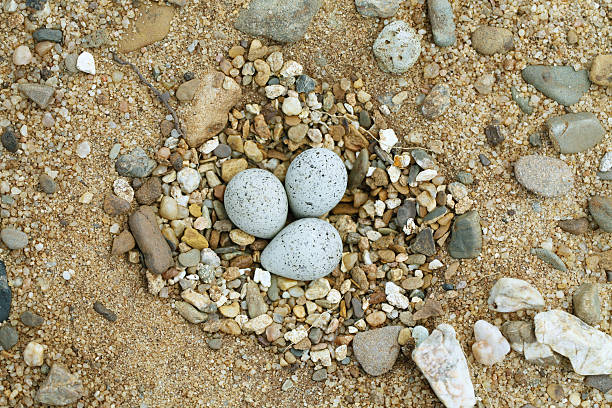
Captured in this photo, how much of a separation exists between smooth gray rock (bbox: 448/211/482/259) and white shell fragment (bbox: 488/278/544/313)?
Answer: 5.8 inches

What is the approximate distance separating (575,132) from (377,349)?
1074 mm

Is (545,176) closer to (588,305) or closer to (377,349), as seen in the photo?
(588,305)

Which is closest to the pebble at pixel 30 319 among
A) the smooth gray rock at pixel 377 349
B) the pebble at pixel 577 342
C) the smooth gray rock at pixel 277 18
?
the smooth gray rock at pixel 377 349

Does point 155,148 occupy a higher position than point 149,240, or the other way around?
point 155,148

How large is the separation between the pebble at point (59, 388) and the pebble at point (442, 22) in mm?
1773

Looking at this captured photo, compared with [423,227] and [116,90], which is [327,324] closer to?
[423,227]

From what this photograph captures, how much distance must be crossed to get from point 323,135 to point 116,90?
0.78m

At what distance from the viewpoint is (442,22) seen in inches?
88.0

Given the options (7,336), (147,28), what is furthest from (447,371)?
(147,28)

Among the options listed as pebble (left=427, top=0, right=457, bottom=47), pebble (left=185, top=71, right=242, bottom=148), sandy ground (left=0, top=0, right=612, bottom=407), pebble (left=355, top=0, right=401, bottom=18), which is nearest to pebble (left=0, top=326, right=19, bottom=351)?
sandy ground (left=0, top=0, right=612, bottom=407)

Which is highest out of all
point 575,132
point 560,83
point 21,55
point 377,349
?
point 21,55

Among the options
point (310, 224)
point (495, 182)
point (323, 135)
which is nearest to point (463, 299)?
point (495, 182)

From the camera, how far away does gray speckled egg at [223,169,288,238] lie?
2135 mm

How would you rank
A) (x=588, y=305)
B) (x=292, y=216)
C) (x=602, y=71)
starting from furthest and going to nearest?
(x=292, y=216) → (x=602, y=71) → (x=588, y=305)
